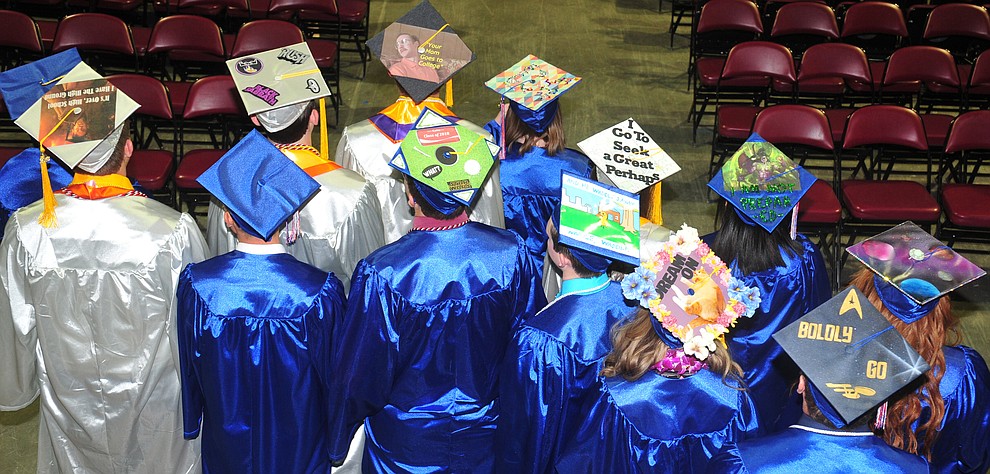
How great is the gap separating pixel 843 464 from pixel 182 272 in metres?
2.18

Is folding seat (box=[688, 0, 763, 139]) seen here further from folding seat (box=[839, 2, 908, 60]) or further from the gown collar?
the gown collar

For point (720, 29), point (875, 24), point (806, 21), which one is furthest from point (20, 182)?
point (875, 24)

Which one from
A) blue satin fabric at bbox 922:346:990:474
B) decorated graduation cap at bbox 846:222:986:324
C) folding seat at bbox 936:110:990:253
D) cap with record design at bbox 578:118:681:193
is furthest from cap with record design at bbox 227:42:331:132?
folding seat at bbox 936:110:990:253

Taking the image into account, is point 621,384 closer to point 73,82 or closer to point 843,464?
point 843,464

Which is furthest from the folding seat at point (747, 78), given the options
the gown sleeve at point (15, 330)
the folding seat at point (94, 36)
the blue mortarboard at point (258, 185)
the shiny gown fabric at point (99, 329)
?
the gown sleeve at point (15, 330)

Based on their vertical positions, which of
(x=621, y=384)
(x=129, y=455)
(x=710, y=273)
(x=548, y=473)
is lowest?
(x=129, y=455)

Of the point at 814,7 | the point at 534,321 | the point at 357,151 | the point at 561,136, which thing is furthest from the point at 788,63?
the point at 534,321

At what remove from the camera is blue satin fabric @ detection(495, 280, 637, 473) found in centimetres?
275

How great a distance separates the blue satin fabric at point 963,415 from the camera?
8.86ft

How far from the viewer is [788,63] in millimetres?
7215

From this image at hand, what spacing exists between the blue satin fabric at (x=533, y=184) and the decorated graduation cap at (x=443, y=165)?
118cm

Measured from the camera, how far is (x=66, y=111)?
3326 mm

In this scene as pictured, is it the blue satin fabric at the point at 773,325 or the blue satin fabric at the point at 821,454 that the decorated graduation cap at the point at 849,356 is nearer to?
the blue satin fabric at the point at 821,454

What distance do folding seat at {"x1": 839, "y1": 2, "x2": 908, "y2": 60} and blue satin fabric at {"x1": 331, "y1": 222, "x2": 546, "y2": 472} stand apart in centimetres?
622
